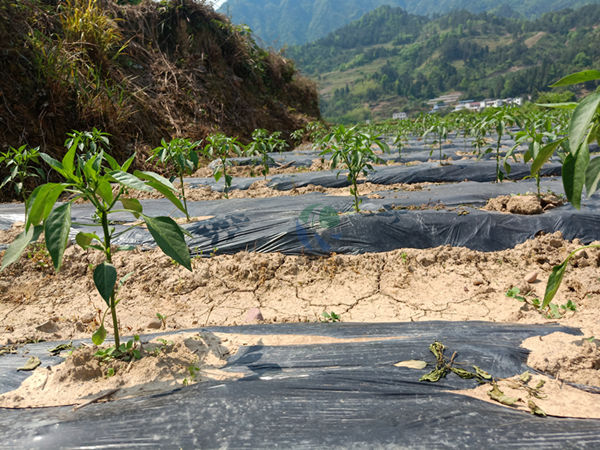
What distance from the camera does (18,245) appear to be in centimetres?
108

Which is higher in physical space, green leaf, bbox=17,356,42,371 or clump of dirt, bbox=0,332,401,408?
green leaf, bbox=17,356,42,371

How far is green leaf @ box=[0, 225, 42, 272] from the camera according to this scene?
39.9 inches

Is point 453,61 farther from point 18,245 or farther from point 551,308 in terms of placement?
point 18,245

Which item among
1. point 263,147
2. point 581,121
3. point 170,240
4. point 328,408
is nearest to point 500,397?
point 328,408

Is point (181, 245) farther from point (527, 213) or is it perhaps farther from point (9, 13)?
point (9, 13)

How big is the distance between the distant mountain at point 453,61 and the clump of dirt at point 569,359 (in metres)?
54.0

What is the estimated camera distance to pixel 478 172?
5.54 m

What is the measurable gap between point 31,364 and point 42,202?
0.77m

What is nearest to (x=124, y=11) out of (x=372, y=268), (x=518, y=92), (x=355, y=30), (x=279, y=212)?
(x=279, y=212)

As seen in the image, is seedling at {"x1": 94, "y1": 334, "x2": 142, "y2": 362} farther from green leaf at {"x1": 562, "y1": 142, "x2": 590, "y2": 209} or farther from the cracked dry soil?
green leaf at {"x1": 562, "y1": 142, "x2": 590, "y2": 209}

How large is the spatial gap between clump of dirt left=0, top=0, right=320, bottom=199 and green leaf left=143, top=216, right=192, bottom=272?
5705 millimetres

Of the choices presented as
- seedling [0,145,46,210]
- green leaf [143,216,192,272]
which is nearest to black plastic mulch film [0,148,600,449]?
green leaf [143,216,192,272]

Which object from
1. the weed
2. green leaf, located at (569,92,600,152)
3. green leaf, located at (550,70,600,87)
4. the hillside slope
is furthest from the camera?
the hillside slope

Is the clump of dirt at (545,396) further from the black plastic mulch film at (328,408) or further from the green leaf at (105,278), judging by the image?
the green leaf at (105,278)
